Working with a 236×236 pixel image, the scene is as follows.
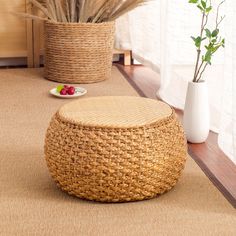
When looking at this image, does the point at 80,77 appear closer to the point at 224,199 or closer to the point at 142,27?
the point at 142,27

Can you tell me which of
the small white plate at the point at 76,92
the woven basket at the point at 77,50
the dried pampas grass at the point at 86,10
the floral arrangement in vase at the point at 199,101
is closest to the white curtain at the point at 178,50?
the floral arrangement in vase at the point at 199,101

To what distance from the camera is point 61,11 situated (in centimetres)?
333

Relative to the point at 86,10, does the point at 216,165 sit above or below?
below

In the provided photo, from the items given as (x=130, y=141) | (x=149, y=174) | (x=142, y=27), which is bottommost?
(x=149, y=174)

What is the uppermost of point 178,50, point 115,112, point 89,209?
point 178,50

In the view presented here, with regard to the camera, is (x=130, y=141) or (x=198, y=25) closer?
(x=130, y=141)

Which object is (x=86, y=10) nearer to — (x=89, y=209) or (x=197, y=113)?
(x=197, y=113)

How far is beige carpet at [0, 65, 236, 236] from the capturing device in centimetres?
A: 164

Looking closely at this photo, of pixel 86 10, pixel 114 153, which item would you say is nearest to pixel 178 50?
pixel 86 10

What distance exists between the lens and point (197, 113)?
91.6 inches

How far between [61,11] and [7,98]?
2.18ft

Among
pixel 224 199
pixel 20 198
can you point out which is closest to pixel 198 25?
pixel 224 199

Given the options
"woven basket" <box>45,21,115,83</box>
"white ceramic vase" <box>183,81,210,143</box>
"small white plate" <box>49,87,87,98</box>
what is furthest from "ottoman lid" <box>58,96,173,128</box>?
"woven basket" <box>45,21,115,83</box>

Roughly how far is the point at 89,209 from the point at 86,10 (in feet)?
6.03
